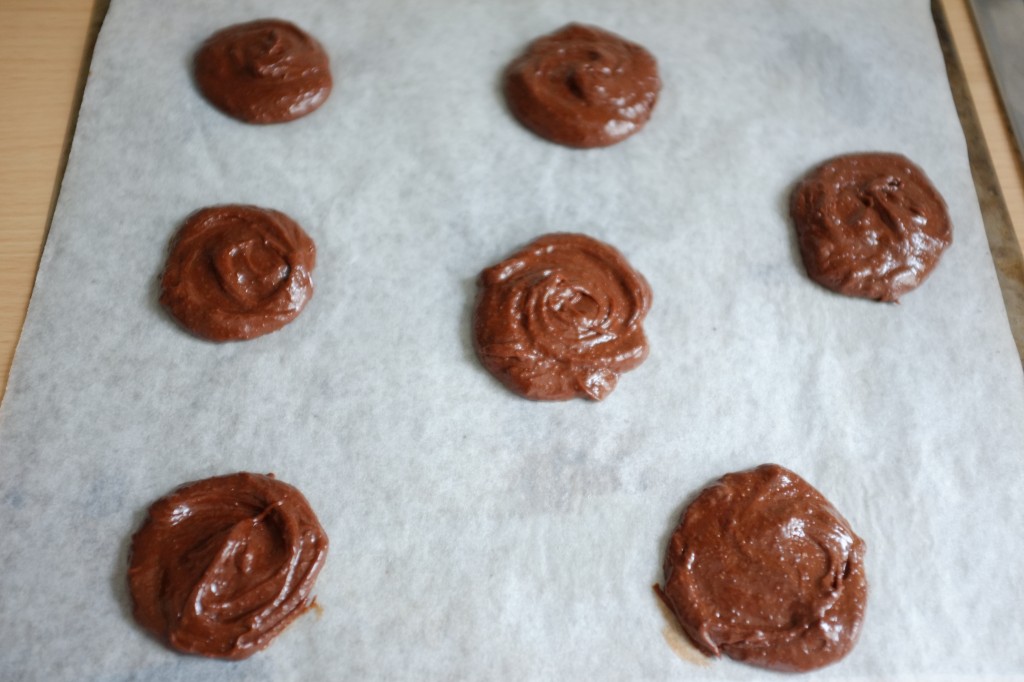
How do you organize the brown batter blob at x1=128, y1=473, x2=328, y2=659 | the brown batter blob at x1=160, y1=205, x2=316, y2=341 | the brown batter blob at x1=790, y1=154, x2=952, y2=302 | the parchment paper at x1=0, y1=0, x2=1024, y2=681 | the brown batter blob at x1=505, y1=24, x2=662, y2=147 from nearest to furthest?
the brown batter blob at x1=128, y1=473, x2=328, y2=659 < the parchment paper at x1=0, y1=0, x2=1024, y2=681 < the brown batter blob at x1=160, y1=205, x2=316, y2=341 < the brown batter blob at x1=790, y1=154, x2=952, y2=302 < the brown batter blob at x1=505, y1=24, x2=662, y2=147

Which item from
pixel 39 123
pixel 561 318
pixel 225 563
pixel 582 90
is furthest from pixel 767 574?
pixel 39 123

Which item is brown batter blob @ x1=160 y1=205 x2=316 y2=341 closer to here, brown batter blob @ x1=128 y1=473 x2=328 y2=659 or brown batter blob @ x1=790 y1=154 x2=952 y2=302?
brown batter blob @ x1=128 y1=473 x2=328 y2=659

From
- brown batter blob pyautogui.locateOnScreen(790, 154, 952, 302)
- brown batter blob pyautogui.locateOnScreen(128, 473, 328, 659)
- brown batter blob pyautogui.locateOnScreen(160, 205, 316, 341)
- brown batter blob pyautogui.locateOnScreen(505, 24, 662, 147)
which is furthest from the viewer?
brown batter blob pyautogui.locateOnScreen(505, 24, 662, 147)

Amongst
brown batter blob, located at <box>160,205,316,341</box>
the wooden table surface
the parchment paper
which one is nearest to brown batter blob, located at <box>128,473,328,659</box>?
the parchment paper

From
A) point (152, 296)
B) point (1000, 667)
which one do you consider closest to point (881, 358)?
point (1000, 667)

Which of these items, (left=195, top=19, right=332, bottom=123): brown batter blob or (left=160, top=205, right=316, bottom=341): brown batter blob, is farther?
(left=195, top=19, right=332, bottom=123): brown batter blob

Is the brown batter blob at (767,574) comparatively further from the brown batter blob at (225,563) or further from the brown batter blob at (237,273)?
the brown batter blob at (237,273)

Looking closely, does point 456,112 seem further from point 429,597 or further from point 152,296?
point 429,597

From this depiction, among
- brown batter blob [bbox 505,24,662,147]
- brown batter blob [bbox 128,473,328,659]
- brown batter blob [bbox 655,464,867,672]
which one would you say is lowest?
brown batter blob [bbox 128,473,328,659]
